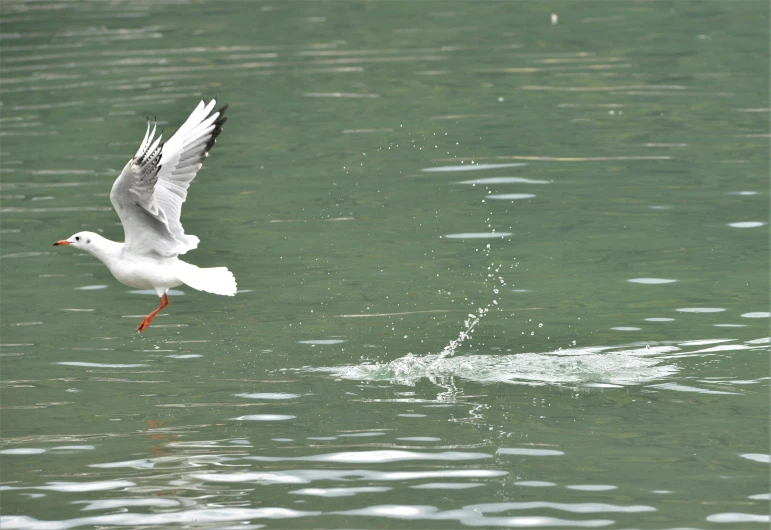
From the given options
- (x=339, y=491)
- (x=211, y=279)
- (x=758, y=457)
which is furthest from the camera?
(x=211, y=279)

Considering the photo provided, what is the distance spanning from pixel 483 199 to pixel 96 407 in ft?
27.9

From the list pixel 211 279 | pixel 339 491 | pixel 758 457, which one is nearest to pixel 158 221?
pixel 211 279

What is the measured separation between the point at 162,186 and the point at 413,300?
323cm

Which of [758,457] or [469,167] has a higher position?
[469,167]

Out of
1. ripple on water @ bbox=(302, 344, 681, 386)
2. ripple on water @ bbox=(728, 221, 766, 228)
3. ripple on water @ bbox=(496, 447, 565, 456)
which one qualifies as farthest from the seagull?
ripple on water @ bbox=(728, 221, 766, 228)

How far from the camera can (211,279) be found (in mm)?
12328

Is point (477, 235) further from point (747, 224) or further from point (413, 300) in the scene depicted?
point (747, 224)

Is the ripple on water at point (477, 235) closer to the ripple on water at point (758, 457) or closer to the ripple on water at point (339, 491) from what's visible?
the ripple on water at point (758, 457)

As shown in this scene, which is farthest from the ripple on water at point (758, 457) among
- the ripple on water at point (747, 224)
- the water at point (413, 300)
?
the ripple on water at point (747, 224)

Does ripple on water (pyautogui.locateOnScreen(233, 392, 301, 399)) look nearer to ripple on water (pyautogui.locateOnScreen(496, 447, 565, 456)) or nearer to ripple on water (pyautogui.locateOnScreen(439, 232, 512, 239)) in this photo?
ripple on water (pyautogui.locateOnScreen(496, 447, 565, 456))

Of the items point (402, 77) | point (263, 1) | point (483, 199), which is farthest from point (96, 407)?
point (263, 1)

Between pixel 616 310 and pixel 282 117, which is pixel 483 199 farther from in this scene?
pixel 282 117

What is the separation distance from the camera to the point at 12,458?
35.6ft

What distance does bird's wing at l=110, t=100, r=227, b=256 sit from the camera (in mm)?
11875
